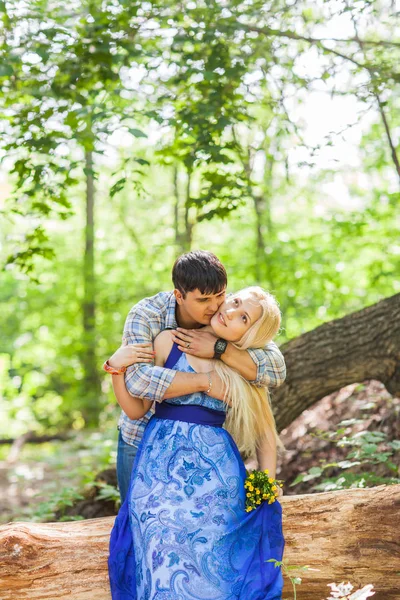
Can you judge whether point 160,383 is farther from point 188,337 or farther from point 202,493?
point 202,493

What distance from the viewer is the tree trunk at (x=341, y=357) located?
4152mm

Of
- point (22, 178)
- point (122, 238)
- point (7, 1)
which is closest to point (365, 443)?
point (22, 178)

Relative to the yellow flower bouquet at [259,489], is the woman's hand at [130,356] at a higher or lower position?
higher

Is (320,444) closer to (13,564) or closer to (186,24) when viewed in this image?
(13,564)

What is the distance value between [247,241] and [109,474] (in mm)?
5939

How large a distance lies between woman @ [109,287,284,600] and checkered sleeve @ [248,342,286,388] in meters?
0.05

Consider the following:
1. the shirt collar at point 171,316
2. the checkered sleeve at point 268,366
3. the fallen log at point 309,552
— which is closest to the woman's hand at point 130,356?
the shirt collar at point 171,316

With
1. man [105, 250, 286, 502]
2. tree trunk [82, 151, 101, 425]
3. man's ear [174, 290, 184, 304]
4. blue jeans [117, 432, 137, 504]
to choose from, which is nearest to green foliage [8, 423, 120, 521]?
tree trunk [82, 151, 101, 425]

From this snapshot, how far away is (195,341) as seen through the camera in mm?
2885

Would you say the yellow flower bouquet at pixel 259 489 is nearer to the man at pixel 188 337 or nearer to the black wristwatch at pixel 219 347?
the man at pixel 188 337

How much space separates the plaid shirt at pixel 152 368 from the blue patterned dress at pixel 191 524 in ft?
0.55

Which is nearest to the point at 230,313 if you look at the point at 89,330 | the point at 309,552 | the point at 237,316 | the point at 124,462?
the point at 237,316

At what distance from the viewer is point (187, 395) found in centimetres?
288

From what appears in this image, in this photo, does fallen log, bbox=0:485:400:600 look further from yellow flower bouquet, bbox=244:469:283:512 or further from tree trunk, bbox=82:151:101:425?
tree trunk, bbox=82:151:101:425
